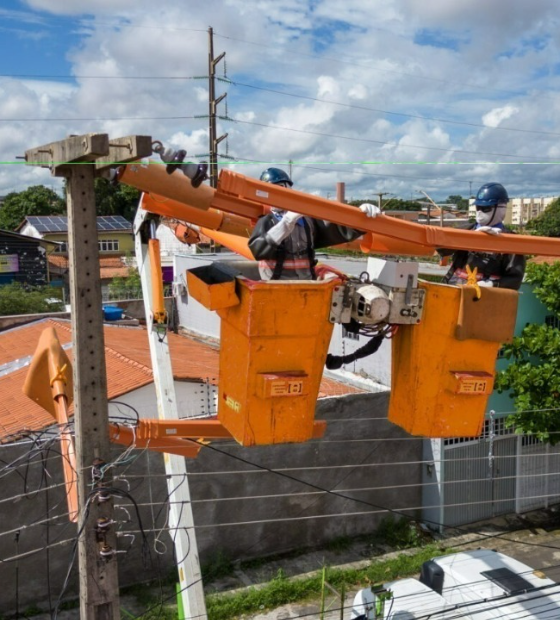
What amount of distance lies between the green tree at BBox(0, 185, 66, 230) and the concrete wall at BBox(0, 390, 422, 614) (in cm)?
4413

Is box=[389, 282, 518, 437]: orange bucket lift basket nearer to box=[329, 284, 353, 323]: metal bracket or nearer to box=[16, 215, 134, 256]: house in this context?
box=[329, 284, 353, 323]: metal bracket

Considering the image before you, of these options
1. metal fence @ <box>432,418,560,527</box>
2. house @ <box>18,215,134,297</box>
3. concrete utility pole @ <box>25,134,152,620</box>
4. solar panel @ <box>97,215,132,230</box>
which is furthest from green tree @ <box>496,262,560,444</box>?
solar panel @ <box>97,215,132,230</box>

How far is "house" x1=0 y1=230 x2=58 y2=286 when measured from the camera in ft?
119

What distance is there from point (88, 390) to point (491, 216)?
11.5 feet

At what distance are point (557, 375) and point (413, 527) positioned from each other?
3.87 m

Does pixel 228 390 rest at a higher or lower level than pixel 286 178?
lower

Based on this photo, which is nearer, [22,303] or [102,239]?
[22,303]

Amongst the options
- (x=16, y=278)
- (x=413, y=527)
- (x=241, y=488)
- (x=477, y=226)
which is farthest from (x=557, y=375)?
(x=16, y=278)

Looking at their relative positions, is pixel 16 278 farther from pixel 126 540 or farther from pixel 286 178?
pixel 286 178

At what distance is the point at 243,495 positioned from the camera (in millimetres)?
11867

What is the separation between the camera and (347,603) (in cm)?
1098

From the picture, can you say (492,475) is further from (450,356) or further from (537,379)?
(450,356)

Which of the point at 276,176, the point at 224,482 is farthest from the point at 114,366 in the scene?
the point at 276,176

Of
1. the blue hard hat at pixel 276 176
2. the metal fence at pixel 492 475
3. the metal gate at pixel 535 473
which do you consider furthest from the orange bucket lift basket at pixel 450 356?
the metal gate at pixel 535 473
